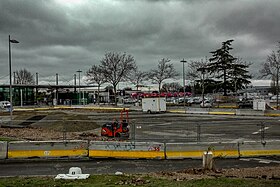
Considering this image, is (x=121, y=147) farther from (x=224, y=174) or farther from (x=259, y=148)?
(x=259, y=148)

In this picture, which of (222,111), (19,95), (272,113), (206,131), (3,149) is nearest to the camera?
(3,149)

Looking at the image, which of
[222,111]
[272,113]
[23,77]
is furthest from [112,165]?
[23,77]

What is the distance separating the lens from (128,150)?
52.3 feet

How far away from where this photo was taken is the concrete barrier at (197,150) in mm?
15695

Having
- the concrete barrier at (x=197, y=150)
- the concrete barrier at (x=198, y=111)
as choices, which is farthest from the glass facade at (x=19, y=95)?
the concrete barrier at (x=197, y=150)

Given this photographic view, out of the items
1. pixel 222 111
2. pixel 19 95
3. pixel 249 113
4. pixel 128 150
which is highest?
pixel 19 95

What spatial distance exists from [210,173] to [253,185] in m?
2.44

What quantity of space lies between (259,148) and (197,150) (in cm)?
303

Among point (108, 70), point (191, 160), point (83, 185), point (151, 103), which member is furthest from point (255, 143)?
point (108, 70)

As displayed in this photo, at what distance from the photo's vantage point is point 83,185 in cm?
935

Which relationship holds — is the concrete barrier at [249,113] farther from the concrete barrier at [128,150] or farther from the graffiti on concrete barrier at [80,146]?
the graffiti on concrete barrier at [80,146]

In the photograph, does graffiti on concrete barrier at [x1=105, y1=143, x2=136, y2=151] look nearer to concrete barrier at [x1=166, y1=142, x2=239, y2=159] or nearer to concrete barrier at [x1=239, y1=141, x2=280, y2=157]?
concrete barrier at [x1=166, y1=142, x2=239, y2=159]

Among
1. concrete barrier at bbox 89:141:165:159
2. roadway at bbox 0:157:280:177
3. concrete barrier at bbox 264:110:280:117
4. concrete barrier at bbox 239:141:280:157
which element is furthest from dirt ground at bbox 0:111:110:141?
concrete barrier at bbox 264:110:280:117

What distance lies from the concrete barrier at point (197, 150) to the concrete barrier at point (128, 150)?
506 millimetres
